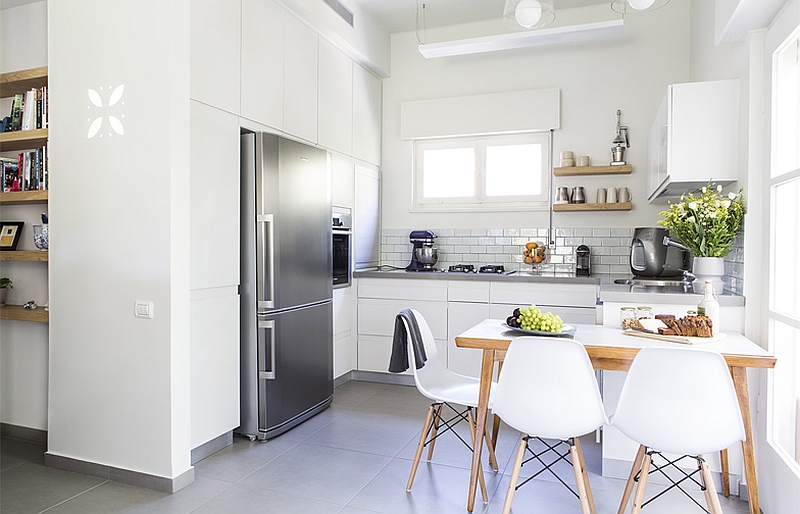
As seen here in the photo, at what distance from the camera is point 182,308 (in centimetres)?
278

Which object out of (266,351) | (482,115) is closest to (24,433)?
(266,351)

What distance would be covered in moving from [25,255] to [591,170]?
13.8 feet

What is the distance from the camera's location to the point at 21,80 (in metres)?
3.30

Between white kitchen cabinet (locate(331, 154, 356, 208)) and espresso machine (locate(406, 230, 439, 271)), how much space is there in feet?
2.22

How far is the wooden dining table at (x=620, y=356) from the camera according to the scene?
221 cm

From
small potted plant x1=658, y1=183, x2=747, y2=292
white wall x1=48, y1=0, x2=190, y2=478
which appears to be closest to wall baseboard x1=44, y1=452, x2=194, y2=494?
white wall x1=48, y1=0, x2=190, y2=478

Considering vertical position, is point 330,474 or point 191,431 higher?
point 191,431

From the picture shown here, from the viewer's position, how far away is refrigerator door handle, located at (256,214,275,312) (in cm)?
337

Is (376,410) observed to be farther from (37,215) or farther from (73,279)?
(37,215)

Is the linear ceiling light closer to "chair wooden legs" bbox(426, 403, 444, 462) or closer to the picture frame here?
"chair wooden legs" bbox(426, 403, 444, 462)

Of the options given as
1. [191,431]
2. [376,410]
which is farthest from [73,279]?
[376,410]

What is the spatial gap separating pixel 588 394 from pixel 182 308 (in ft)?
6.43

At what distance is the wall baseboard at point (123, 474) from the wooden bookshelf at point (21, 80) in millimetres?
2165

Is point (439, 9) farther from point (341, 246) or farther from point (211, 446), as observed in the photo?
point (211, 446)
